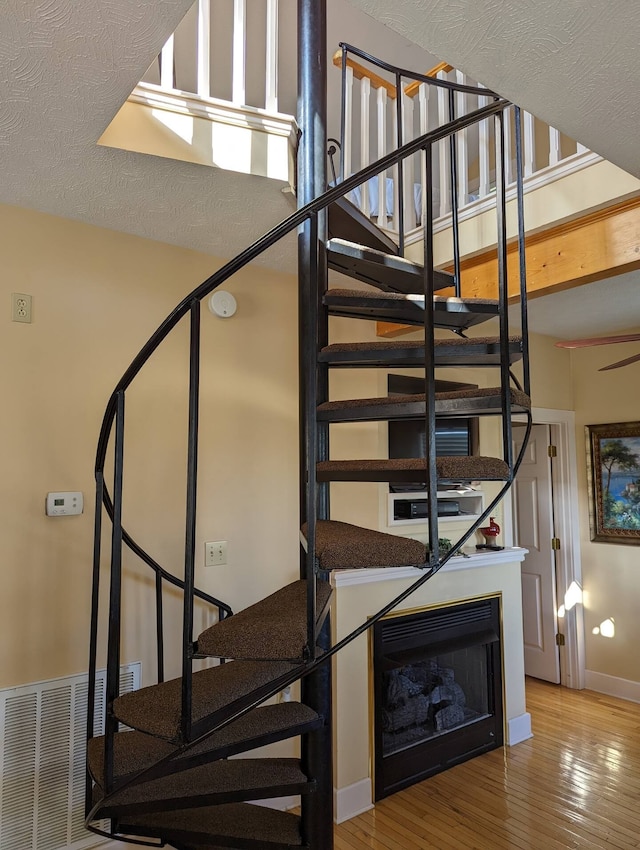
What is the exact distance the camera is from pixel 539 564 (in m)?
4.54

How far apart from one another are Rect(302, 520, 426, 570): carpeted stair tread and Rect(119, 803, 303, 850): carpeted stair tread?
0.93m

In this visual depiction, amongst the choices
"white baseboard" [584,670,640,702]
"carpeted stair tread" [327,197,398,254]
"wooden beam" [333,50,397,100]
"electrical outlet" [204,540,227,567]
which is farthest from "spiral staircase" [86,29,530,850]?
"white baseboard" [584,670,640,702]

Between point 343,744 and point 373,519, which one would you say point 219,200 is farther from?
point 343,744

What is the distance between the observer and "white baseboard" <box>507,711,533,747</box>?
347 cm

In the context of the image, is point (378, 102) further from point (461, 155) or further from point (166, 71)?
point (166, 71)

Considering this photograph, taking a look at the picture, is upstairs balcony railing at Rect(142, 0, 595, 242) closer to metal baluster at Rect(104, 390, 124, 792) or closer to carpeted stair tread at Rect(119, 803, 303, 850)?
metal baluster at Rect(104, 390, 124, 792)

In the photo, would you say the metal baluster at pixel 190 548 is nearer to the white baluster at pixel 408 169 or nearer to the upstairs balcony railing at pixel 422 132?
the upstairs balcony railing at pixel 422 132

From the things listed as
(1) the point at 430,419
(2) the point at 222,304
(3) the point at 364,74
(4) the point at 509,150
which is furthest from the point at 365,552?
(4) the point at 509,150

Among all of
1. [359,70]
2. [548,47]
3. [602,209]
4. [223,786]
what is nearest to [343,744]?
[223,786]

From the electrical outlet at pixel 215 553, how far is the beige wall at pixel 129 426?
0.09 ft

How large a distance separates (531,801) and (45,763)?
2.27 metres

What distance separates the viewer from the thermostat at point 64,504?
228 centimetres

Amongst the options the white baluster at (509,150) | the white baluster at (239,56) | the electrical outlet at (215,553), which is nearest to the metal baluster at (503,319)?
the white baluster at (509,150)

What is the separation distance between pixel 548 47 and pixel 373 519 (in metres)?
2.40
